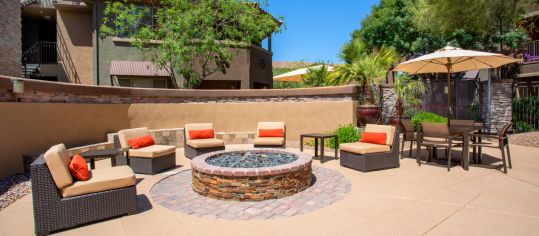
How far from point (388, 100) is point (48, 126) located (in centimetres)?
1192

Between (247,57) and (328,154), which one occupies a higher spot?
(247,57)

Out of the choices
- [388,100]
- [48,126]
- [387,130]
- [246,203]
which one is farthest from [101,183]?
[388,100]

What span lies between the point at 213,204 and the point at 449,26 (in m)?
13.8

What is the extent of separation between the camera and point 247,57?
1703 centimetres

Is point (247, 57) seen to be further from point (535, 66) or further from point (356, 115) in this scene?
point (535, 66)

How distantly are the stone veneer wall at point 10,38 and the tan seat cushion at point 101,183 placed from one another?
11.3 m

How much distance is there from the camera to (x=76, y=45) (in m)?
16.2

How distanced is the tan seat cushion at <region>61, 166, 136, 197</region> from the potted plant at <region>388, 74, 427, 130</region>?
953 centimetres

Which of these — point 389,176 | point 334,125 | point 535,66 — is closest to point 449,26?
point 334,125

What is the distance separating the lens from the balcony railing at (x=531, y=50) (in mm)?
18812

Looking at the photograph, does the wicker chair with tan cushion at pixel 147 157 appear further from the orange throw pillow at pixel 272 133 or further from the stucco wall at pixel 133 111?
the orange throw pillow at pixel 272 133

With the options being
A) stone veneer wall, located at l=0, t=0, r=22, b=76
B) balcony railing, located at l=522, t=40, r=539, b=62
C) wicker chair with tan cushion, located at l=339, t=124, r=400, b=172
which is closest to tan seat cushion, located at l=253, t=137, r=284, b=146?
wicker chair with tan cushion, located at l=339, t=124, r=400, b=172

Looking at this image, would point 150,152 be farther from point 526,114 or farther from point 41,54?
point 41,54

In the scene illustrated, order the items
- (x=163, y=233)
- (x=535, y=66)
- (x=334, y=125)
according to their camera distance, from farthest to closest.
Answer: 1. (x=535, y=66)
2. (x=334, y=125)
3. (x=163, y=233)
